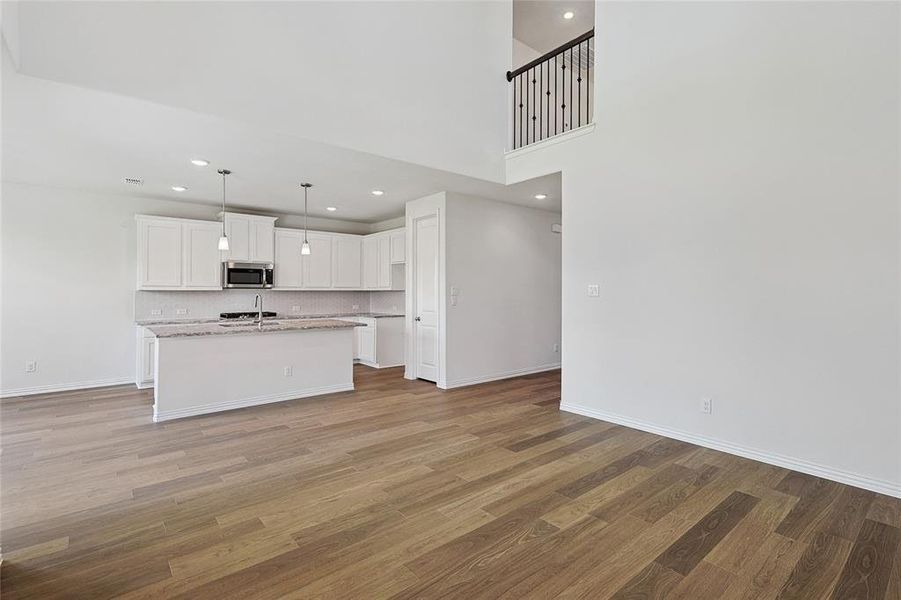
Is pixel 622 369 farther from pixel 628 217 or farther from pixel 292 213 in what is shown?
pixel 292 213

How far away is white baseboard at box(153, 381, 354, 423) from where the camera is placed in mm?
4414

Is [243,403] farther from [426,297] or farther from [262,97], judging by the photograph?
[262,97]

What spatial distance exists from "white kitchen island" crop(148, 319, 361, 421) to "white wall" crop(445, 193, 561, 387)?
1488 mm

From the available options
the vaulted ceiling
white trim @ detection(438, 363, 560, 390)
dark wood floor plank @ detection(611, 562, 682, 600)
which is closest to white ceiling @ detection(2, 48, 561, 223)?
the vaulted ceiling

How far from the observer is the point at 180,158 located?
4.40m

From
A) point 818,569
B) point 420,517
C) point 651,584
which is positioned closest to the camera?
point 651,584

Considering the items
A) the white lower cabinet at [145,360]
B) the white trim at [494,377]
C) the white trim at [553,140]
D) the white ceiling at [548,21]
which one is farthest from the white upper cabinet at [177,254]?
the white ceiling at [548,21]

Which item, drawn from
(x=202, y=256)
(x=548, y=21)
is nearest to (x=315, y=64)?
(x=202, y=256)

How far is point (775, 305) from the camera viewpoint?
330cm

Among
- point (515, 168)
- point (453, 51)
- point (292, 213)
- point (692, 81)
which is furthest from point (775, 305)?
point (292, 213)

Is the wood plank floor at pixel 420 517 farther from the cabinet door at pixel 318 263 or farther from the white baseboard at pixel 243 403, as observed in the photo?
the cabinet door at pixel 318 263

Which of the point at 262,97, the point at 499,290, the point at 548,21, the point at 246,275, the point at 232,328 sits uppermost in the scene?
the point at 548,21

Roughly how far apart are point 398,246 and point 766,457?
567cm

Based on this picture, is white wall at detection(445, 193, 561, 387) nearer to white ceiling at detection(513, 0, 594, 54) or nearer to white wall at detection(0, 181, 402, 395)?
white ceiling at detection(513, 0, 594, 54)
